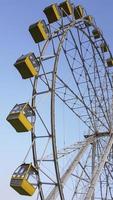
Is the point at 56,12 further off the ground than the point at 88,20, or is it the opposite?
the point at 56,12

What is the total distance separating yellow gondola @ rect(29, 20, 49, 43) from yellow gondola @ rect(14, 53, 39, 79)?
1837mm

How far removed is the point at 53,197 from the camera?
50.3 ft

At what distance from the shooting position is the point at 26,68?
15961mm

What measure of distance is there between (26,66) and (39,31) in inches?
99.6

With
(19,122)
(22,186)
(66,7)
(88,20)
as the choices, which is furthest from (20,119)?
(88,20)

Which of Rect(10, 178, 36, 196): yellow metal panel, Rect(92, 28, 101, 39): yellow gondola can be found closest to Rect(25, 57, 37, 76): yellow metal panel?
Rect(10, 178, 36, 196): yellow metal panel

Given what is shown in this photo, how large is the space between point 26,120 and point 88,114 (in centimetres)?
599

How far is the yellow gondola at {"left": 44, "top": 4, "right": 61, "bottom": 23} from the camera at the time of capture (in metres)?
19.3

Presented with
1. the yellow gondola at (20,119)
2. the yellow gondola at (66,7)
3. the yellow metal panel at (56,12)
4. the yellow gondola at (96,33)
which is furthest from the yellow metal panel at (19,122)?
the yellow gondola at (96,33)

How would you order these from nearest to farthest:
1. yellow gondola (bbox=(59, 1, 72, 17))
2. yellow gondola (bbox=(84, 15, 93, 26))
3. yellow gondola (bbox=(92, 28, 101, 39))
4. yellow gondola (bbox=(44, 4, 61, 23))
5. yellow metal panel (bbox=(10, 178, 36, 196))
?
yellow metal panel (bbox=(10, 178, 36, 196))
yellow gondola (bbox=(44, 4, 61, 23))
yellow gondola (bbox=(59, 1, 72, 17))
yellow gondola (bbox=(84, 15, 93, 26))
yellow gondola (bbox=(92, 28, 101, 39))

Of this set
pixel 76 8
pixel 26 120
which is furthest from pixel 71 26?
pixel 26 120

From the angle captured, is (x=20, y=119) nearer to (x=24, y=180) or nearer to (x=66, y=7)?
(x=24, y=180)

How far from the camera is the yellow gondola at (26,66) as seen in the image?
15898 mm

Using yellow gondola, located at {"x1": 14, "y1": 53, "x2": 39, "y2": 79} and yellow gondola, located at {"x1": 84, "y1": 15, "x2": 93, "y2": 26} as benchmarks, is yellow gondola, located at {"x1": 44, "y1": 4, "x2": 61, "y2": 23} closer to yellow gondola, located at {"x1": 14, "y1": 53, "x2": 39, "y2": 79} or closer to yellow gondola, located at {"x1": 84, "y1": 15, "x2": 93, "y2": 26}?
yellow gondola, located at {"x1": 84, "y1": 15, "x2": 93, "y2": 26}
